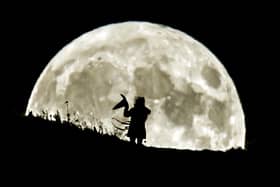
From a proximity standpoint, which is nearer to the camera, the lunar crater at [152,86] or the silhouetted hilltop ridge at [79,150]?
the silhouetted hilltop ridge at [79,150]

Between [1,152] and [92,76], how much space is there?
22.3 feet

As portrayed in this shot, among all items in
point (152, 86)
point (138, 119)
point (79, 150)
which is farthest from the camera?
point (152, 86)

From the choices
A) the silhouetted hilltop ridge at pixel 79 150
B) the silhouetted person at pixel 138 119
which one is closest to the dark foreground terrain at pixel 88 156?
the silhouetted hilltop ridge at pixel 79 150

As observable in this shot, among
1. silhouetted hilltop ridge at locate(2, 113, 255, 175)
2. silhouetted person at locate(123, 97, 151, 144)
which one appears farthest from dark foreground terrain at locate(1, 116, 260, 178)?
silhouetted person at locate(123, 97, 151, 144)

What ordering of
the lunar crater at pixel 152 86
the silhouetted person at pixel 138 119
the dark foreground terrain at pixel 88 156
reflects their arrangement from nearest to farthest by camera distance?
the dark foreground terrain at pixel 88 156, the silhouetted person at pixel 138 119, the lunar crater at pixel 152 86

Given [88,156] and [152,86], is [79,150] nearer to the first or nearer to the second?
[88,156]

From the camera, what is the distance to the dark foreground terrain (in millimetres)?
7168

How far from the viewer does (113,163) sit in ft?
24.4

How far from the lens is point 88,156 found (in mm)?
7418

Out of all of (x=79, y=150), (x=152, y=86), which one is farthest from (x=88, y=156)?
(x=152, y=86)

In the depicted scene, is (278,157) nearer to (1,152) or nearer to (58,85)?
(1,152)

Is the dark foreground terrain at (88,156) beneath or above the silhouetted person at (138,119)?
beneath

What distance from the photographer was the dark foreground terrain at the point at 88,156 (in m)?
7.17

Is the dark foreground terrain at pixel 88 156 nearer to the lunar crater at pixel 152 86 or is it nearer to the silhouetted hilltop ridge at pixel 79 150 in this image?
the silhouetted hilltop ridge at pixel 79 150
